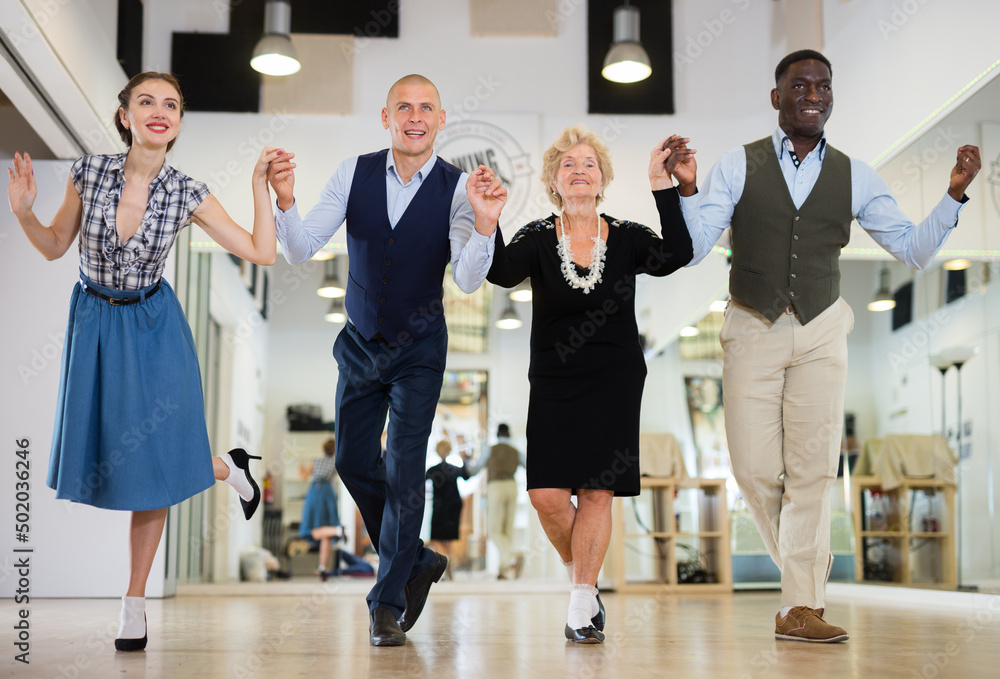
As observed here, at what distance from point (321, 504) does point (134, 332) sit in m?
4.43

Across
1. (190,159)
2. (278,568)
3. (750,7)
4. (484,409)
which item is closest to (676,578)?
(484,409)

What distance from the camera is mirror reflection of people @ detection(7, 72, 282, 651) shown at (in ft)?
8.44

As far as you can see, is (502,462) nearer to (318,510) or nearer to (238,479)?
(318,510)

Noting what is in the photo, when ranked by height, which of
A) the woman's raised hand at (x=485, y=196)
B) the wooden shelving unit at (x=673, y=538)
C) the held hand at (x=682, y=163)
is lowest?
the wooden shelving unit at (x=673, y=538)

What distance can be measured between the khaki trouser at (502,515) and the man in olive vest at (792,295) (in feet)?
12.7

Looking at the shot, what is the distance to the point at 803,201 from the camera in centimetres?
295

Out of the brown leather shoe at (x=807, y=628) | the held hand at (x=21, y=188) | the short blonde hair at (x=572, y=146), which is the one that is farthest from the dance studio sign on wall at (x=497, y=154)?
the brown leather shoe at (x=807, y=628)

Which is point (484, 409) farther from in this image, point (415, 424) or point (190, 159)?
point (415, 424)

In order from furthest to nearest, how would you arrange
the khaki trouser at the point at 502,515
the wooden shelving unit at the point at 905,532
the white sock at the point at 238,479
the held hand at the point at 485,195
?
1. the khaki trouser at the point at 502,515
2. the wooden shelving unit at the point at 905,532
3. the white sock at the point at 238,479
4. the held hand at the point at 485,195

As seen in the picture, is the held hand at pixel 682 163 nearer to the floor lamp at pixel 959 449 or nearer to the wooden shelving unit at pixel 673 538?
the floor lamp at pixel 959 449

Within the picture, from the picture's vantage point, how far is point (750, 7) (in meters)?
6.23

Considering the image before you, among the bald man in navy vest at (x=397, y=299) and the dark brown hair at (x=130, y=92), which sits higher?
the dark brown hair at (x=130, y=92)

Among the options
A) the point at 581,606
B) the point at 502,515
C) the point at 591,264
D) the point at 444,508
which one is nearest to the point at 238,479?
the point at 581,606

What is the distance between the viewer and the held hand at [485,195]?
2625 millimetres
